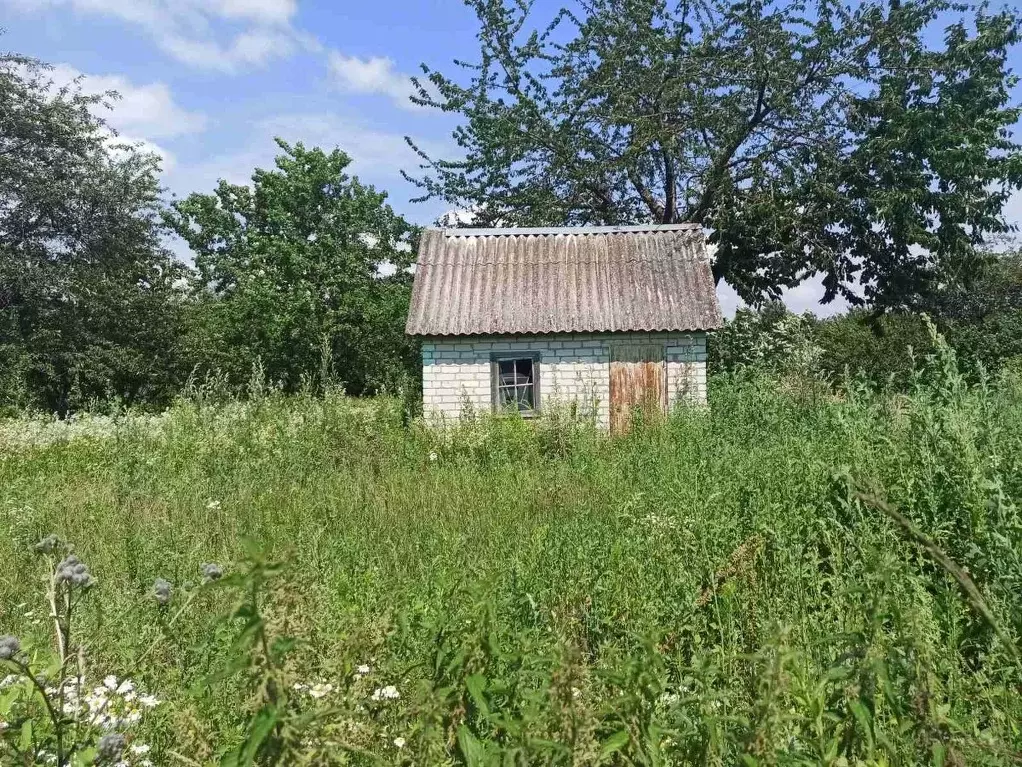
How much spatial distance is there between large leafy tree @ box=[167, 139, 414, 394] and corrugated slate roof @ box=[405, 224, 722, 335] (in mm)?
12014

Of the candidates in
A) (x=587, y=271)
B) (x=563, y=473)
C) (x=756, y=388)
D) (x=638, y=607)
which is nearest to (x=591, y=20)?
(x=587, y=271)

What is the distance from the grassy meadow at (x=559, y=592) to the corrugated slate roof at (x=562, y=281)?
4.35 m

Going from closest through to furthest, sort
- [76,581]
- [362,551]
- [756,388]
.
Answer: [76,581], [362,551], [756,388]

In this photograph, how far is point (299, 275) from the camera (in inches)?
1165

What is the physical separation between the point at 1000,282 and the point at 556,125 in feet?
52.7

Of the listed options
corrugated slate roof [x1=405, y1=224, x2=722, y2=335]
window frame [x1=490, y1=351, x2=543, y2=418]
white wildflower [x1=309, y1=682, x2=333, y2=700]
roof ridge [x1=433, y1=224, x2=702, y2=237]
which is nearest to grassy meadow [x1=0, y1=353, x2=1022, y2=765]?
white wildflower [x1=309, y1=682, x2=333, y2=700]

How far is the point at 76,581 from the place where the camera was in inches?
81.7

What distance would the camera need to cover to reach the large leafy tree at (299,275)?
2842 centimetres

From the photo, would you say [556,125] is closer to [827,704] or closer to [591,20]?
[591,20]

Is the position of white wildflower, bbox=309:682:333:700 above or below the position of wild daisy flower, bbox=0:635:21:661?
below

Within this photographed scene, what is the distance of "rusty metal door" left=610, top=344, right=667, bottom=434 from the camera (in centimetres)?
1374

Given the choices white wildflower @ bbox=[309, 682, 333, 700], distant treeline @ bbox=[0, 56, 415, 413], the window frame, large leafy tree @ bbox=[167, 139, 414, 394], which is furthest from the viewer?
large leafy tree @ bbox=[167, 139, 414, 394]

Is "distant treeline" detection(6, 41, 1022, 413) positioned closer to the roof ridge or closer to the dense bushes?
the dense bushes

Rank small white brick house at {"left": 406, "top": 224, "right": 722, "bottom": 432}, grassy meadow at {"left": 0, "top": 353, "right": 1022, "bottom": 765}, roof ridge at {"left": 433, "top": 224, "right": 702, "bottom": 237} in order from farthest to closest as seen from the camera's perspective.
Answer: roof ridge at {"left": 433, "top": 224, "right": 702, "bottom": 237}, small white brick house at {"left": 406, "top": 224, "right": 722, "bottom": 432}, grassy meadow at {"left": 0, "top": 353, "right": 1022, "bottom": 765}
